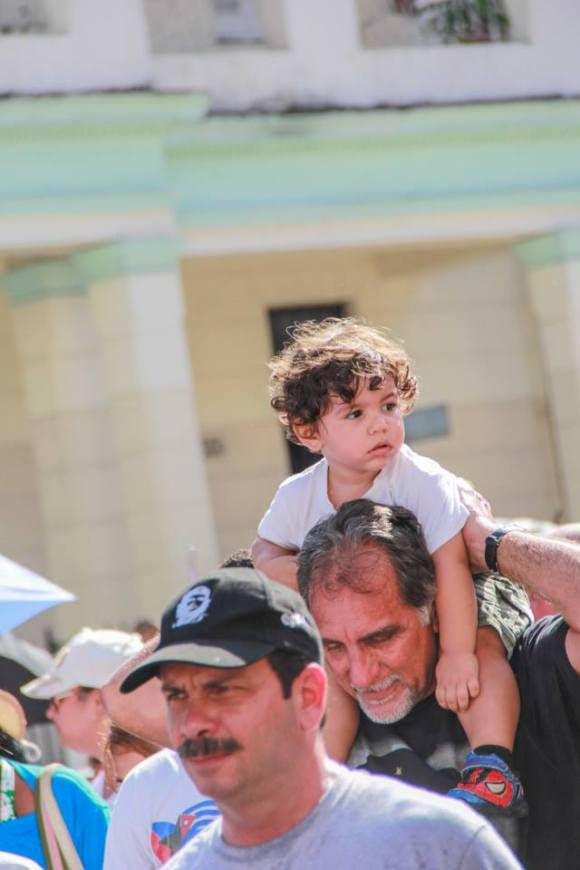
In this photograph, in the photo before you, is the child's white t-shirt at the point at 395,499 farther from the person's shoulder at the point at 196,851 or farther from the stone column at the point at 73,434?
the stone column at the point at 73,434

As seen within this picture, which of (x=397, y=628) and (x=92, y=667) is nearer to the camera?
(x=397, y=628)

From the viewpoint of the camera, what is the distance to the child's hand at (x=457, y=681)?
14.0 ft

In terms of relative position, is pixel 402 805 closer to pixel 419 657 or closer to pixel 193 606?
pixel 193 606

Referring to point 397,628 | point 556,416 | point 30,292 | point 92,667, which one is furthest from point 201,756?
point 556,416

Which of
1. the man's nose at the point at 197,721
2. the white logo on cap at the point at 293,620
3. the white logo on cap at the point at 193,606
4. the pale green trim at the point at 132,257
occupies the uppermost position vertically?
the pale green trim at the point at 132,257

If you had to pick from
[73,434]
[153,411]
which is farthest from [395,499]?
[73,434]

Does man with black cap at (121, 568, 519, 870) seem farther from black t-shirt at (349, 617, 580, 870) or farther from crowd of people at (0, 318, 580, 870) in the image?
black t-shirt at (349, 617, 580, 870)

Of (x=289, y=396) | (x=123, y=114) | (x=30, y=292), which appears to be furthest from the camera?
(x=30, y=292)

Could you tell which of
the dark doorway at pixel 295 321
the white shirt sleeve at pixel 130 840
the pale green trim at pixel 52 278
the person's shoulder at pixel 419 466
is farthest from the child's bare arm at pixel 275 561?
the dark doorway at pixel 295 321

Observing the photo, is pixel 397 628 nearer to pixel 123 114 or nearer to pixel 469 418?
pixel 123 114

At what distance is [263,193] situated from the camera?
15.4m

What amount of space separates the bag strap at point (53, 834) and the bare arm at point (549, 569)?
1.81 m

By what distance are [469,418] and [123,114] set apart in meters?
5.92

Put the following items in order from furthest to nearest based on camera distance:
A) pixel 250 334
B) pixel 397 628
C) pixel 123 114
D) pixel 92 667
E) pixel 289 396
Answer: pixel 250 334, pixel 123 114, pixel 92 667, pixel 289 396, pixel 397 628
